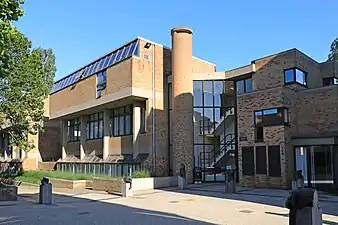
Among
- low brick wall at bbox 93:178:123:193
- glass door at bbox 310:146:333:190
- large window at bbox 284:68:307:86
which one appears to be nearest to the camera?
glass door at bbox 310:146:333:190

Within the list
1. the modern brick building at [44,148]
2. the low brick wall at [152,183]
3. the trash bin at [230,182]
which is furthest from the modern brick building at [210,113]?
the modern brick building at [44,148]

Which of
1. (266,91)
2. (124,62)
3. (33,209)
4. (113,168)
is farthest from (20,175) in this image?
(266,91)

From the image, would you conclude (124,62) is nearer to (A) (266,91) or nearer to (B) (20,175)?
(A) (266,91)

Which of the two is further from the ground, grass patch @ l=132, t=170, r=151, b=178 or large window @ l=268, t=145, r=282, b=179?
large window @ l=268, t=145, r=282, b=179

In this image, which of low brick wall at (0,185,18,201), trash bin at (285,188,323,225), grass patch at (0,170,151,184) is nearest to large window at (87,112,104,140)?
grass patch at (0,170,151,184)

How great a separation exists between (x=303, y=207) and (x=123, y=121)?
2656 centimetres

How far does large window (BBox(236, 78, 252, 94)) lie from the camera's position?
27.6 metres

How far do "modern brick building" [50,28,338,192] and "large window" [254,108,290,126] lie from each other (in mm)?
59

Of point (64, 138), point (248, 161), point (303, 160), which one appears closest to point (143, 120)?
point (248, 161)

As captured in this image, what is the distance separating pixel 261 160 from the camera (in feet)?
74.7

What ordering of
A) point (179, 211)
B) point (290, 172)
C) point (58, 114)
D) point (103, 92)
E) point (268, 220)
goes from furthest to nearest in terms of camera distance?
point (58, 114)
point (103, 92)
point (290, 172)
point (179, 211)
point (268, 220)

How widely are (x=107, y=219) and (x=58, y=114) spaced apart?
96.2 ft

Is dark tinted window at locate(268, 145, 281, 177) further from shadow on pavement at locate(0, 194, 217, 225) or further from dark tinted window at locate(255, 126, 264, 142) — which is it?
shadow on pavement at locate(0, 194, 217, 225)

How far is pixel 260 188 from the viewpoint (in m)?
22.4
